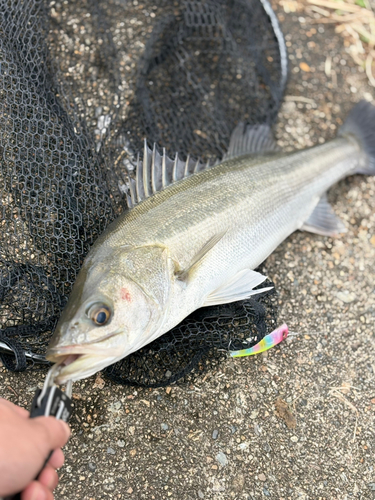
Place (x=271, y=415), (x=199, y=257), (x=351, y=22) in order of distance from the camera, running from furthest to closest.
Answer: (x=351, y=22), (x=271, y=415), (x=199, y=257)

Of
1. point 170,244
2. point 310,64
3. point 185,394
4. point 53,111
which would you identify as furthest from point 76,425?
point 310,64

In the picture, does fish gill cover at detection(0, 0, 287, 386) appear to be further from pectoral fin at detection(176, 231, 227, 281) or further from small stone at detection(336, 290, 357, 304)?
small stone at detection(336, 290, 357, 304)

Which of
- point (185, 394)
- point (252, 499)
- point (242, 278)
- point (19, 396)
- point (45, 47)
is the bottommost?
point (252, 499)

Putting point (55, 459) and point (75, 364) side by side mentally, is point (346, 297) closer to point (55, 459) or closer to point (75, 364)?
point (75, 364)

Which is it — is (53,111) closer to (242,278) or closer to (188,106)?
(188,106)

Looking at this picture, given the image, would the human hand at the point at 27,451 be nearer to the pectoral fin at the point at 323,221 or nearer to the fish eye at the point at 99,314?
the fish eye at the point at 99,314

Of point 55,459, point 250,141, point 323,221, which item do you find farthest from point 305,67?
point 55,459

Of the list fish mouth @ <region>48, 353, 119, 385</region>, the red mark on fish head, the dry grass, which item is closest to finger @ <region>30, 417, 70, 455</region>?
fish mouth @ <region>48, 353, 119, 385</region>
